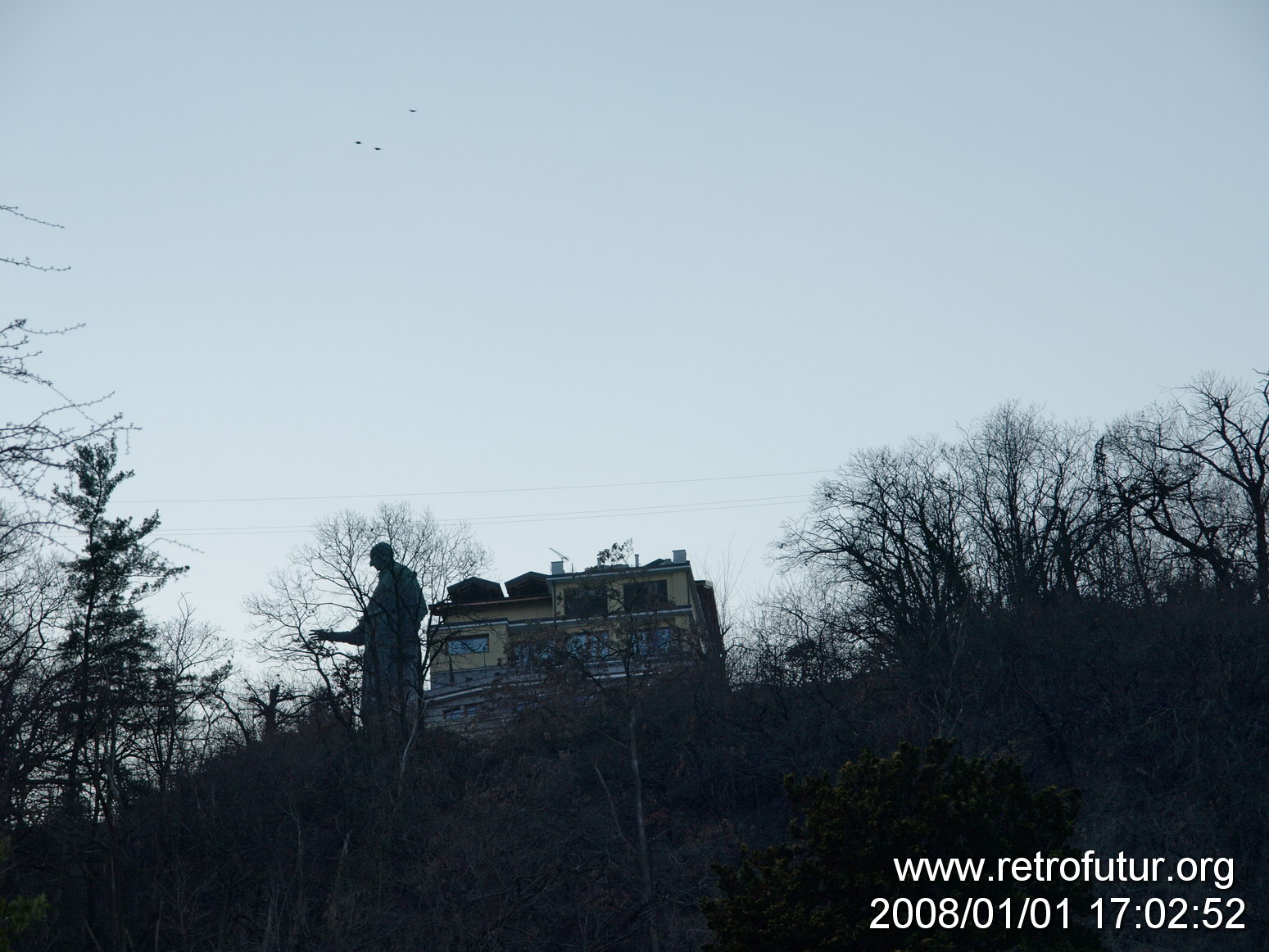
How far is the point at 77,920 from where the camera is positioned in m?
27.5

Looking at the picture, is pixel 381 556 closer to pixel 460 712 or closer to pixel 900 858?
pixel 460 712

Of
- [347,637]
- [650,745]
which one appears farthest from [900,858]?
[347,637]

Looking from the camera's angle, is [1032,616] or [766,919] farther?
[1032,616]

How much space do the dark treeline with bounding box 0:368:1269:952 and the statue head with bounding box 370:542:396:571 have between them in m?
4.93

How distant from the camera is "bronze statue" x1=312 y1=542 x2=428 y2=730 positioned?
36.6 m

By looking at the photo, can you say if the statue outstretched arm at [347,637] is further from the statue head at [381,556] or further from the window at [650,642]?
the window at [650,642]

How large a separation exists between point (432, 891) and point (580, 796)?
6.40m

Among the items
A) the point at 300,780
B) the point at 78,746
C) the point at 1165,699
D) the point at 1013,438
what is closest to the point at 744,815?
the point at 1165,699

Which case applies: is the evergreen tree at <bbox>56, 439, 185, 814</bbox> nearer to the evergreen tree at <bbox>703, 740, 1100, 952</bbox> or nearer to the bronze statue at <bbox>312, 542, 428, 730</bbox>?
the bronze statue at <bbox>312, 542, 428, 730</bbox>

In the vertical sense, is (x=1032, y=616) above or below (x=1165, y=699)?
above


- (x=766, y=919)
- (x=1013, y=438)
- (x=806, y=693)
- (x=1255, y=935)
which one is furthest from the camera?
(x=1013, y=438)

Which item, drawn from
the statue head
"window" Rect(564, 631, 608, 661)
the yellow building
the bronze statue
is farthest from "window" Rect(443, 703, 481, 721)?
the statue head

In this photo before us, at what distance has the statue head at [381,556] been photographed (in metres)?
39.2

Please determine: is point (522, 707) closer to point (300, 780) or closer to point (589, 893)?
point (300, 780)
